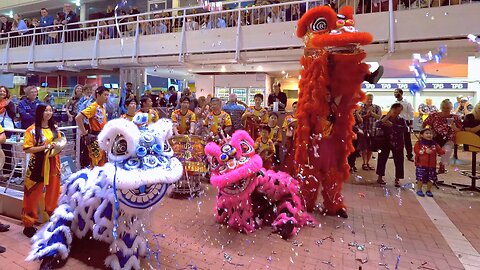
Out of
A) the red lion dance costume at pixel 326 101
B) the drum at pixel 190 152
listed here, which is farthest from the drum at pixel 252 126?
the red lion dance costume at pixel 326 101

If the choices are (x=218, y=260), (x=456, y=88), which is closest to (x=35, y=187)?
(x=218, y=260)

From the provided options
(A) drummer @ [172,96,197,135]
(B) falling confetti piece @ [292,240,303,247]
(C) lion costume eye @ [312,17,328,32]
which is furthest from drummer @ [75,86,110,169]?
(C) lion costume eye @ [312,17,328,32]

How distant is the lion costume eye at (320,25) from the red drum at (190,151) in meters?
2.38

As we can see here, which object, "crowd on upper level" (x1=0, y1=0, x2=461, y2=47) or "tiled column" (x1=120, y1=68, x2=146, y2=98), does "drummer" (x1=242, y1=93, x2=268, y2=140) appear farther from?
"tiled column" (x1=120, y1=68, x2=146, y2=98)

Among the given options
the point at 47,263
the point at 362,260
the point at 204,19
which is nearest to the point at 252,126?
the point at 362,260

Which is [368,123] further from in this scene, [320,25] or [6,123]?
[6,123]

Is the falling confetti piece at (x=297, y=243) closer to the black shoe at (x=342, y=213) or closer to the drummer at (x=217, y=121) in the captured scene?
the black shoe at (x=342, y=213)

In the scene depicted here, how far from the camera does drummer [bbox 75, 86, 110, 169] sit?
443 cm

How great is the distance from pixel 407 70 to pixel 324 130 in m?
6.00

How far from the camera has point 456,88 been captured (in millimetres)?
13641

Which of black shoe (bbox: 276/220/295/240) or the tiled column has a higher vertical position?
the tiled column

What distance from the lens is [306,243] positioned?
352cm

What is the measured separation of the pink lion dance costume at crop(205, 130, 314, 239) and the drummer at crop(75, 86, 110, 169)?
169 cm

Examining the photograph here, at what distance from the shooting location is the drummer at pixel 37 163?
3.44 metres
